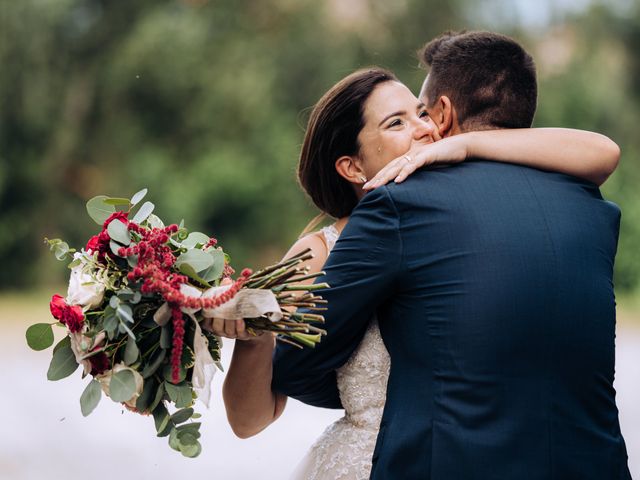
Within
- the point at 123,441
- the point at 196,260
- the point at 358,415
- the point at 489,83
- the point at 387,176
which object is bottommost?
the point at 123,441

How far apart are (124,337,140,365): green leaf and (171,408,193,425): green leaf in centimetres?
20

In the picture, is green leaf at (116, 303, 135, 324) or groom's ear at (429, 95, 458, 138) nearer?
green leaf at (116, 303, 135, 324)

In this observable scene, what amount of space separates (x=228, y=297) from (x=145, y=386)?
38 centimetres

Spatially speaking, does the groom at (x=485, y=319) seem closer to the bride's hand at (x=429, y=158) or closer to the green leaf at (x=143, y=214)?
the bride's hand at (x=429, y=158)

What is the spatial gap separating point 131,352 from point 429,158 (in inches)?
37.6

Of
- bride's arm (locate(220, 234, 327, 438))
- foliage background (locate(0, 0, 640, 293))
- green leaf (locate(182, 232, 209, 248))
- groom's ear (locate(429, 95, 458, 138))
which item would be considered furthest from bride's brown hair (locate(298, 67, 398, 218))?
foliage background (locate(0, 0, 640, 293))

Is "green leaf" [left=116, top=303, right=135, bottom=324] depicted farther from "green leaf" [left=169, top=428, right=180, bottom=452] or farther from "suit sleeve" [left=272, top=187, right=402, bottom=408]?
"suit sleeve" [left=272, top=187, right=402, bottom=408]

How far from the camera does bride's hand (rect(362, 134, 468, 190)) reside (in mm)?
2566

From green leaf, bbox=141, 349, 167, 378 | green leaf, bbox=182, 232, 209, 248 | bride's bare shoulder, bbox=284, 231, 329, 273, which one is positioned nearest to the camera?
green leaf, bbox=141, 349, 167, 378

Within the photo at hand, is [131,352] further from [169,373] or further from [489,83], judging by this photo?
[489,83]

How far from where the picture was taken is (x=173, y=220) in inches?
795

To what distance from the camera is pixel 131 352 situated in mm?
2473

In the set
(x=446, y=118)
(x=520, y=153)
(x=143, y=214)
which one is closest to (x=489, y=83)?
(x=446, y=118)

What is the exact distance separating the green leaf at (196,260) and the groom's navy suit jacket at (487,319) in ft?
1.08
